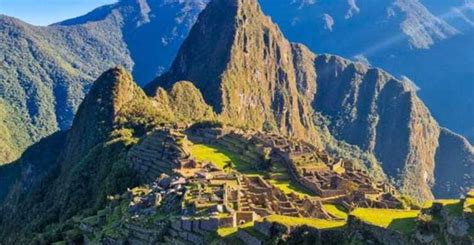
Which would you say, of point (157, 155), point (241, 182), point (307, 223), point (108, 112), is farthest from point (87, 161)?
point (307, 223)

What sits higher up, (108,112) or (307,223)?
(108,112)

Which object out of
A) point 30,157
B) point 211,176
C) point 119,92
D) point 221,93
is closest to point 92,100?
point 119,92

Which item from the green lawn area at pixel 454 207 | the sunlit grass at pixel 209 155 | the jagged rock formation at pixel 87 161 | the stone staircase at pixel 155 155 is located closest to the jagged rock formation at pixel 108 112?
the jagged rock formation at pixel 87 161

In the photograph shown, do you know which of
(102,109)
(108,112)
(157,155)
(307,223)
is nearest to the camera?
(307,223)

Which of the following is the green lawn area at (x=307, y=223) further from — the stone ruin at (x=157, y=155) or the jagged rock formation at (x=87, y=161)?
the stone ruin at (x=157, y=155)

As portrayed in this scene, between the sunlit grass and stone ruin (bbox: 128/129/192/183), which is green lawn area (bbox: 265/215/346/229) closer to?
stone ruin (bbox: 128/129/192/183)

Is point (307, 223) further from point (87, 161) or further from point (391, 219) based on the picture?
point (87, 161)

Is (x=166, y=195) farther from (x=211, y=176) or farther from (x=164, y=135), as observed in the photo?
(x=164, y=135)
